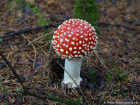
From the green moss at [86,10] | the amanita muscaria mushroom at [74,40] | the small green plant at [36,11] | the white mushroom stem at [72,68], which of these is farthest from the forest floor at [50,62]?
the amanita muscaria mushroom at [74,40]

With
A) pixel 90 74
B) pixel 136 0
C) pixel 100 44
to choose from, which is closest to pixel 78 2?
pixel 100 44

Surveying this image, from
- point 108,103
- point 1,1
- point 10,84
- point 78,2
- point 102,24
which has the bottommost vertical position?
point 108,103

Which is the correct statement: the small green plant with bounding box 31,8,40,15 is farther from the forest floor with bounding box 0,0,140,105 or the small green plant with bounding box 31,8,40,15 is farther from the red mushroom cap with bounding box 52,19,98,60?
the red mushroom cap with bounding box 52,19,98,60

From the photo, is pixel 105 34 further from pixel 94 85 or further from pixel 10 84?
pixel 10 84

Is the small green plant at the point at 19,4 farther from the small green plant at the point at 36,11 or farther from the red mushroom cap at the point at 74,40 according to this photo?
the red mushroom cap at the point at 74,40

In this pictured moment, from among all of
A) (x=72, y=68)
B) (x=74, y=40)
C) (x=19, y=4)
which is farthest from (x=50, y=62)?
(x=19, y=4)
